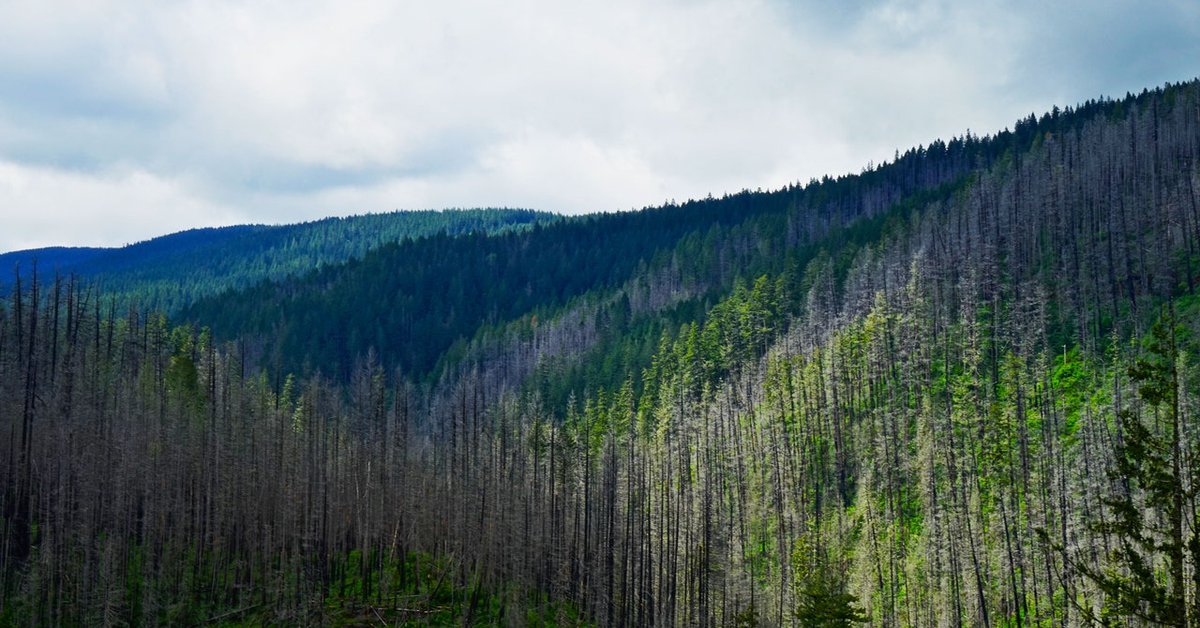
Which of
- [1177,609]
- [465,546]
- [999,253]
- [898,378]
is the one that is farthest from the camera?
[999,253]

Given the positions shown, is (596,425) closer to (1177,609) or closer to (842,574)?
(842,574)

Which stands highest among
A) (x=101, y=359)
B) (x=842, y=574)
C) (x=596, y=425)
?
(x=101, y=359)

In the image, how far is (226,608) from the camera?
7044cm

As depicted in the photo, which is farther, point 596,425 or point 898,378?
point 596,425

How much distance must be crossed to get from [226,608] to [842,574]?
54.2m

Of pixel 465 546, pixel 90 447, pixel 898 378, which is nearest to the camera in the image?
pixel 90 447

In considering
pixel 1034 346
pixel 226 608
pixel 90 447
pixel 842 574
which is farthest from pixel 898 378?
pixel 90 447

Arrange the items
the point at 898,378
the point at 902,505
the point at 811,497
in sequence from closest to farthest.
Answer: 1. the point at 902,505
2. the point at 811,497
3. the point at 898,378

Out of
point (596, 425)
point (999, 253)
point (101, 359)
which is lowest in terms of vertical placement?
point (596, 425)

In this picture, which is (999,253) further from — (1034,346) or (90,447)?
(90,447)

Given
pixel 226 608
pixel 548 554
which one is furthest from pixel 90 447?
pixel 548 554

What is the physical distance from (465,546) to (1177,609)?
70.4m

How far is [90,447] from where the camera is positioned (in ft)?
246

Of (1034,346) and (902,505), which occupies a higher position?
(1034,346)
